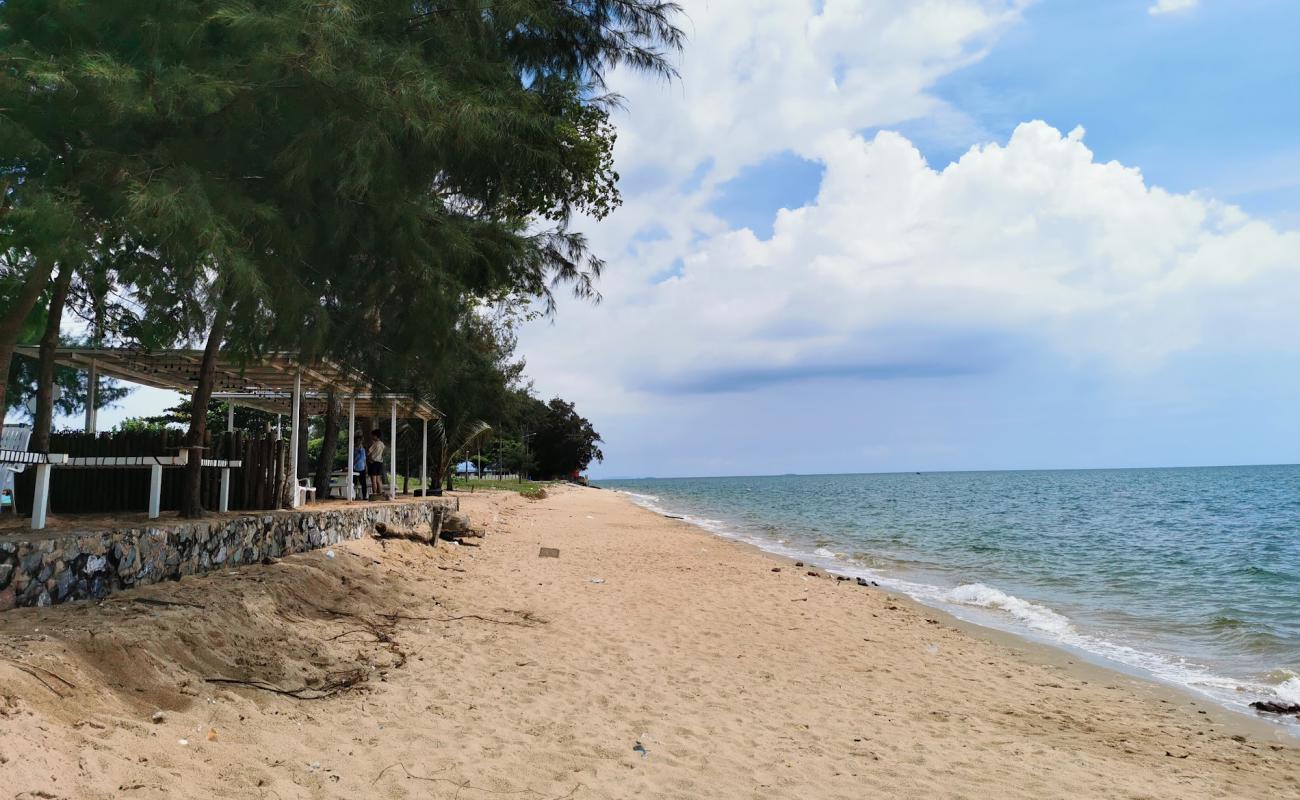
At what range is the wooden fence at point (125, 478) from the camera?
8867 mm

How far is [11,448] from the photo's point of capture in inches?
325

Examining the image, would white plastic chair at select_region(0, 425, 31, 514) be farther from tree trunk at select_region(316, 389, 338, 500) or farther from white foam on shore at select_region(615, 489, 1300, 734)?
white foam on shore at select_region(615, 489, 1300, 734)

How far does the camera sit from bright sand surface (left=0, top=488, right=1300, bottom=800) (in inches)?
155

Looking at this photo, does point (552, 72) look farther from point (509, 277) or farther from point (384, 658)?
point (384, 658)

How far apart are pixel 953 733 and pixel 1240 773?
172 centimetres

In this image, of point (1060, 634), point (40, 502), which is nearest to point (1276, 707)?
point (1060, 634)

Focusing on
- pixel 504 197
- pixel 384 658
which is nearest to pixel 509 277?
pixel 504 197

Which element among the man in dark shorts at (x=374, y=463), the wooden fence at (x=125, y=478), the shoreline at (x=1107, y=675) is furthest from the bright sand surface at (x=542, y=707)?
the man in dark shorts at (x=374, y=463)

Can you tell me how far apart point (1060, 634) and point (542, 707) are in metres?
7.69

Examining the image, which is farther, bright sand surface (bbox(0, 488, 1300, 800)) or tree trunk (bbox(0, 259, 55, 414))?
tree trunk (bbox(0, 259, 55, 414))

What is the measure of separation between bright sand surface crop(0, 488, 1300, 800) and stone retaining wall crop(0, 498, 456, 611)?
0.22 m

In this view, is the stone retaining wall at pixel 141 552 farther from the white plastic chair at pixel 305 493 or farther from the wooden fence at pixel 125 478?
the white plastic chair at pixel 305 493

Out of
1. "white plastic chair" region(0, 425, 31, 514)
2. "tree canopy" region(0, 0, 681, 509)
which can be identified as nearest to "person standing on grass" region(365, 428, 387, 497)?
"white plastic chair" region(0, 425, 31, 514)

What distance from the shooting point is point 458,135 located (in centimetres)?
583
